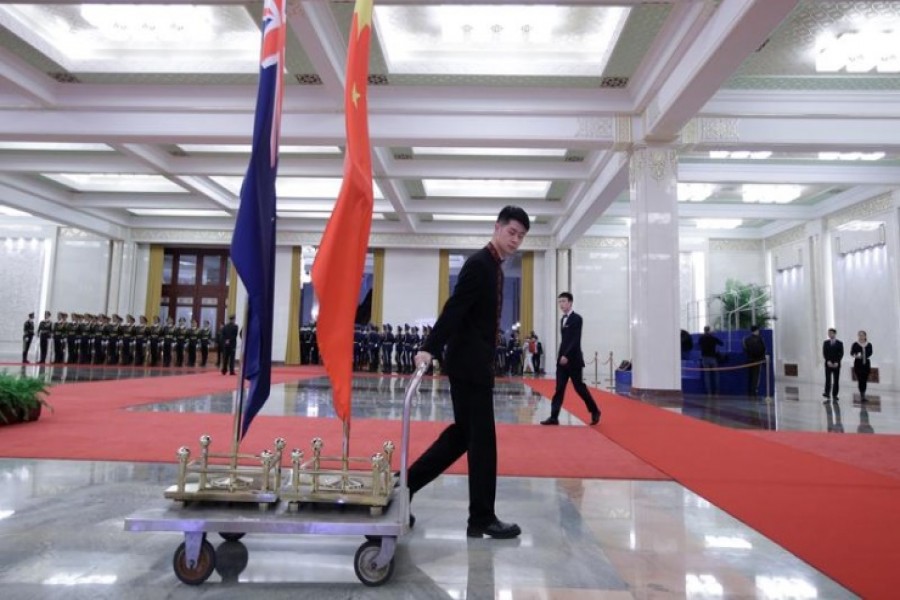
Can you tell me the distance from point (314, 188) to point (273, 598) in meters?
12.5

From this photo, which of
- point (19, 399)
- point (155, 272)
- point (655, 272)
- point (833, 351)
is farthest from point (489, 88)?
point (155, 272)

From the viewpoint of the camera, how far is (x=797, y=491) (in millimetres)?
2916

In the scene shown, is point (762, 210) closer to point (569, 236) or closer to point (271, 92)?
point (569, 236)

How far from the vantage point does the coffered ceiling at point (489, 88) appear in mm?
6219

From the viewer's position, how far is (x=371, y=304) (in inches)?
680

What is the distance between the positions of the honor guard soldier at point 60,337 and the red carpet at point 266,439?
33.8ft

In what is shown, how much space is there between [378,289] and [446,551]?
15.4 metres

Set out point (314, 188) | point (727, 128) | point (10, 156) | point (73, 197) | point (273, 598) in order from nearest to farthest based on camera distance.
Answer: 1. point (273, 598)
2. point (727, 128)
3. point (10, 156)
4. point (314, 188)
5. point (73, 197)

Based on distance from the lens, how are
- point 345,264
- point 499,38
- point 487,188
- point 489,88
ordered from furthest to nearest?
1. point 487,188
2. point 489,88
3. point 499,38
4. point 345,264

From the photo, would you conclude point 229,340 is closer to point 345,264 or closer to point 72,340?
point 72,340

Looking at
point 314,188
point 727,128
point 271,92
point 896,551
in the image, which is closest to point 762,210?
point 727,128

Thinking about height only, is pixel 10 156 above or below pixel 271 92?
above

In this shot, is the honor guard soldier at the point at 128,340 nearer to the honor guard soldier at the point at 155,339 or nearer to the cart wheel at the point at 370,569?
the honor guard soldier at the point at 155,339

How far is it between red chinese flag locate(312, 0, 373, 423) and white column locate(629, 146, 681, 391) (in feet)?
22.7
